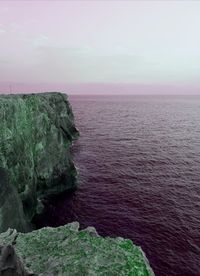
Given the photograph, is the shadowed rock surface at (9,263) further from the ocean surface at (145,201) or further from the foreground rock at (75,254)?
the ocean surface at (145,201)

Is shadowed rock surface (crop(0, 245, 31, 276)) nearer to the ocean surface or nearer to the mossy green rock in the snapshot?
the mossy green rock

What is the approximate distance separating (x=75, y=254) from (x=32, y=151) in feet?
86.2

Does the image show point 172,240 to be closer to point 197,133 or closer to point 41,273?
point 41,273

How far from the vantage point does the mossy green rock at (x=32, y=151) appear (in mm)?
39438

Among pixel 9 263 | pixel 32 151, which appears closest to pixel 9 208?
pixel 9 263

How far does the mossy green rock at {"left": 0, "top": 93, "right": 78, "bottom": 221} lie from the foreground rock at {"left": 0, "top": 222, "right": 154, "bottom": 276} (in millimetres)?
11831

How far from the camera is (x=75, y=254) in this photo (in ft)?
79.0

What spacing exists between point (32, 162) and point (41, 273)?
25177mm

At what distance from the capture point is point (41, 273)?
22.2 metres

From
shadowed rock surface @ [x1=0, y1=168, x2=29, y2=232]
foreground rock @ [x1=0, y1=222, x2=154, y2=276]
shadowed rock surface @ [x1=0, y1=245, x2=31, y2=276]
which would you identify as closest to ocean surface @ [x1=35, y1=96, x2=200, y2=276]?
shadowed rock surface @ [x1=0, y1=168, x2=29, y2=232]

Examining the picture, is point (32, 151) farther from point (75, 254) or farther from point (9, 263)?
point (9, 263)

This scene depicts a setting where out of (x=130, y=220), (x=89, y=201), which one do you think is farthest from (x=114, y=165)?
(x=130, y=220)

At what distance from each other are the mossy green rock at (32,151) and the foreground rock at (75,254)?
11831mm

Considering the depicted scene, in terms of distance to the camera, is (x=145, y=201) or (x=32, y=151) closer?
(x=32, y=151)
